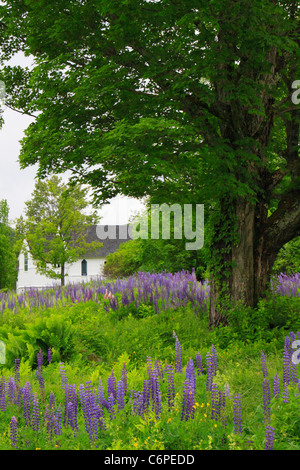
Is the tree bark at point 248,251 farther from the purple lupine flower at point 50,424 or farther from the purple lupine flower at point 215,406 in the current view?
the purple lupine flower at point 50,424

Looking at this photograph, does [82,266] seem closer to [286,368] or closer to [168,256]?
[168,256]

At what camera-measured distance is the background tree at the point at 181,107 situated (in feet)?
24.5

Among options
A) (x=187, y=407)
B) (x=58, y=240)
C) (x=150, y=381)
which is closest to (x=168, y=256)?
(x=58, y=240)

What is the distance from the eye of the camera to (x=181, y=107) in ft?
29.3

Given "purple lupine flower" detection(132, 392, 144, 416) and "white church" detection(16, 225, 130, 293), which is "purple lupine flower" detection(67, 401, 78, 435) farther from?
"white church" detection(16, 225, 130, 293)

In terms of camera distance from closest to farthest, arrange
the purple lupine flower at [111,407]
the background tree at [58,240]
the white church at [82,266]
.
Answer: the purple lupine flower at [111,407] < the background tree at [58,240] < the white church at [82,266]

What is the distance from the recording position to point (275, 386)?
4352 millimetres

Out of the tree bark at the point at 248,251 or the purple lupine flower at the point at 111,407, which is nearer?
the purple lupine flower at the point at 111,407

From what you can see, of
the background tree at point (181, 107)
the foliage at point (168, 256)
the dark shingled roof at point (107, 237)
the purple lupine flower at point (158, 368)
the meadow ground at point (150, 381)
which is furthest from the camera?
the dark shingled roof at point (107, 237)

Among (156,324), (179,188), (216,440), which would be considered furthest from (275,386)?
(156,324)

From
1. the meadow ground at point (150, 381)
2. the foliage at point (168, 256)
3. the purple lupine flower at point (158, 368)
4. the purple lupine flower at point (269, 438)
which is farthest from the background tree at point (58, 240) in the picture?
the purple lupine flower at point (269, 438)

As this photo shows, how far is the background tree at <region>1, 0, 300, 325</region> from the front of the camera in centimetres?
748

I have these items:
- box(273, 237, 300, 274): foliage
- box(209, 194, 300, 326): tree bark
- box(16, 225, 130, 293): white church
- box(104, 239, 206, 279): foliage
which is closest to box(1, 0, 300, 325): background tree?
box(209, 194, 300, 326): tree bark
